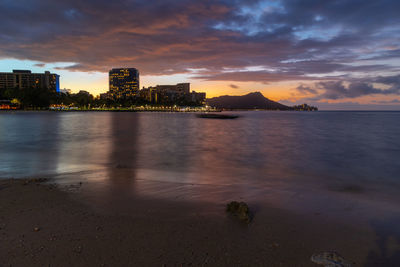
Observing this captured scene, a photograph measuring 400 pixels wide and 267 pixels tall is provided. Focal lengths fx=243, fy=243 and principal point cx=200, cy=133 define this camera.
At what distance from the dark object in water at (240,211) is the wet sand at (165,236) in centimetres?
18

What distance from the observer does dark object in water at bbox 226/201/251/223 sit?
6222mm

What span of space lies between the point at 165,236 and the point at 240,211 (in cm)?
212

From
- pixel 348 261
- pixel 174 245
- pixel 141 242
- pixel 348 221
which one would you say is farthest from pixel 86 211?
pixel 348 221

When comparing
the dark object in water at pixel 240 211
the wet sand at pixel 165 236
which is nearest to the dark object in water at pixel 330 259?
the wet sand at pixel 165 236

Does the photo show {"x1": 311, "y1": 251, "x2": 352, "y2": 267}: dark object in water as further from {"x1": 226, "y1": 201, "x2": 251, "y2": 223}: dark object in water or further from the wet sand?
{"x1": 226, "y1": 201, "x2": 251, "y2": 223}: dark object in water

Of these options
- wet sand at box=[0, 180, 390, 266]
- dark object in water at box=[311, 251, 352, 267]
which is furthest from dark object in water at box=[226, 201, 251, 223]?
dark object in water at box=[311, 251, 352, 267]

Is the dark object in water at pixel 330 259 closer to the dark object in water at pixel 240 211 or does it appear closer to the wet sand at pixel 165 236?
the wet sand at pixel 165 236

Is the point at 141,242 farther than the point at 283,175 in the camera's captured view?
No

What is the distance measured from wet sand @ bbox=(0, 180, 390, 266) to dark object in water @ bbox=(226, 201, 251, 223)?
18cm

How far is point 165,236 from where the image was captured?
532 cm

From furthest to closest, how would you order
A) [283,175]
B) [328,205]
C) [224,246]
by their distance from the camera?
1. [283,175]
2. [328,205]
3. [224,246]

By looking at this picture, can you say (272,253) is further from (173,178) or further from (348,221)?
(173,178)

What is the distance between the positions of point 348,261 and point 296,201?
3.51 metres

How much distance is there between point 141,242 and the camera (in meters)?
5.05
